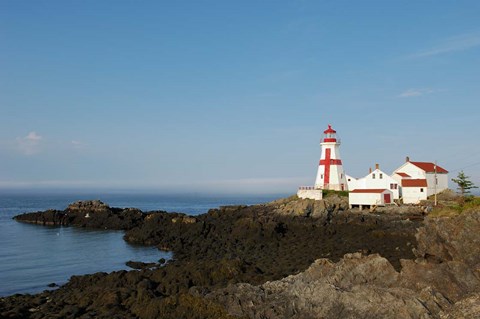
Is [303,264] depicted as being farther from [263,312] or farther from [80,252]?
[80,252]

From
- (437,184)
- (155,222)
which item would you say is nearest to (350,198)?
(437,184)

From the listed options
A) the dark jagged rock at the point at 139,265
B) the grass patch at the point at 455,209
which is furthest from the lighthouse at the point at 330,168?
the dark jagged rock at the point at 139,265

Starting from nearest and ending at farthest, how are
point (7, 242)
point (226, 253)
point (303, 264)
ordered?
1. point (303, 264)
2. point (226, 253)
3. point (7, 242)

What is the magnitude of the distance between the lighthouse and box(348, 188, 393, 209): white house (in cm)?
692

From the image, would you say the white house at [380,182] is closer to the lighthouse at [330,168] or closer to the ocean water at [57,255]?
the lighthouse at [330,168]

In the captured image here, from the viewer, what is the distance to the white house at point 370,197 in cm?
4319

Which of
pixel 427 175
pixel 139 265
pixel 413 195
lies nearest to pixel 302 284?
pixel 139 265

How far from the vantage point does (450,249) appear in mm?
15703

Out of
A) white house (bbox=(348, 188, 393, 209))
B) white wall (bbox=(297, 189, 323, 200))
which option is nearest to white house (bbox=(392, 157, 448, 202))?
white house (bbox=(348, 188, 393, 209))

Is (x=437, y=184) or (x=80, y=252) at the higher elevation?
(x=437, y=184)

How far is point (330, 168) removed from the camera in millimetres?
51844

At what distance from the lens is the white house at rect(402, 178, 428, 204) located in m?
44.7

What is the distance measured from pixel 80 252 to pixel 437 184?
3595 centimetres

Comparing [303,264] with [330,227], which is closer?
[303,264]
